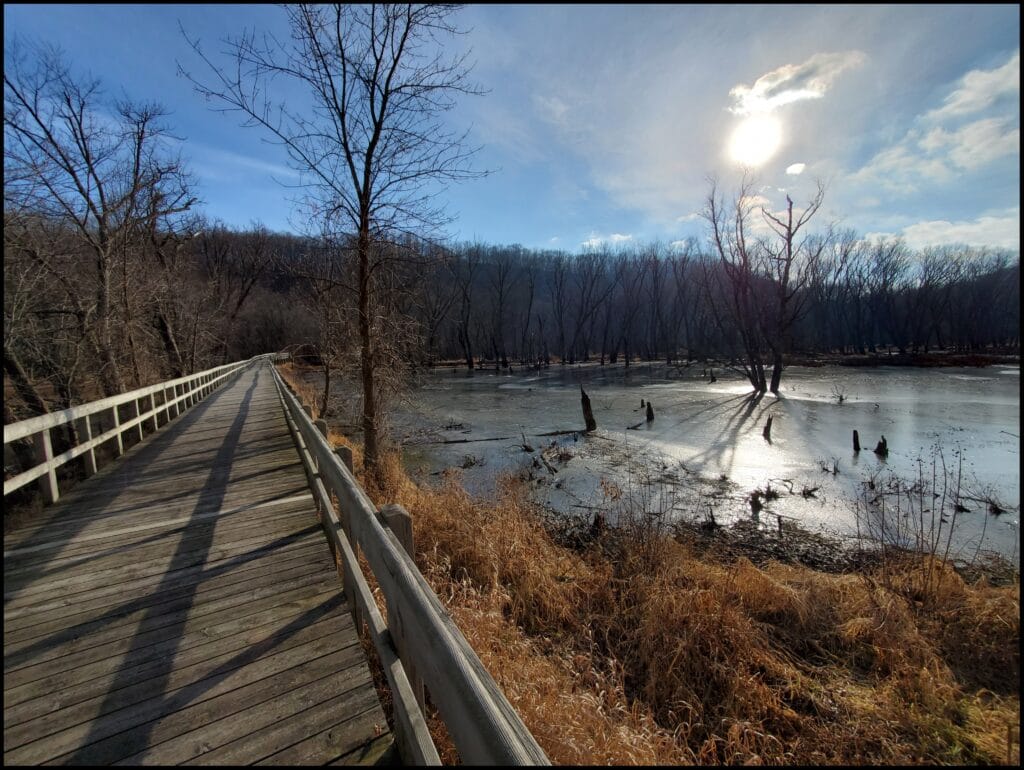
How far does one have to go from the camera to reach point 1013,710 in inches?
120

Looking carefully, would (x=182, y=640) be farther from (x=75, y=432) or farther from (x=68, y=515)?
(x=75, y=432)

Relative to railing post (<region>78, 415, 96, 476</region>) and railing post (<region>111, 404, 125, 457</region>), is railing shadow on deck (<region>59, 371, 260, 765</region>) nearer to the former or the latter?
→ railing post (<region>78, 415, 96, 476</region>)

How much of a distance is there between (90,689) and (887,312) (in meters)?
74.5

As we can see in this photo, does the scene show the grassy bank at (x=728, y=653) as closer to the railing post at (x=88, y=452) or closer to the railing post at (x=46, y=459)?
the railing post at (x=46, y=459)

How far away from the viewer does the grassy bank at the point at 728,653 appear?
296cm

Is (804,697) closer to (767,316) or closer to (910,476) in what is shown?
(910,476)

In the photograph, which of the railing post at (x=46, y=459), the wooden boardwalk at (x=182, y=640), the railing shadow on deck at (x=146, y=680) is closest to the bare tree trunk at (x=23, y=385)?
the railing post at (x=46, y=459)

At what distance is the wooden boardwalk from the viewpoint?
1909 mm

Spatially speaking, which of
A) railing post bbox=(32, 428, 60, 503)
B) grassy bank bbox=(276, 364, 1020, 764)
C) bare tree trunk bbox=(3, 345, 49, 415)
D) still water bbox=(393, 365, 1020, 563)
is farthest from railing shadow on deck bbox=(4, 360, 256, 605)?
bare tree trunk bbox=(3, 345, 49, 415)

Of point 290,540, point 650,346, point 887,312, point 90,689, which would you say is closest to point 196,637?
point 90,689

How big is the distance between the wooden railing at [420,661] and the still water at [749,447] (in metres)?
6.10

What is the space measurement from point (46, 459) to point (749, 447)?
15.1 meters

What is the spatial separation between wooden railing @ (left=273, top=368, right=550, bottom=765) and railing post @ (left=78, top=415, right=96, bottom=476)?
209 inches

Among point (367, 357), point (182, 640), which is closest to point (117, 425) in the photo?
point (367, 357)
